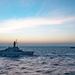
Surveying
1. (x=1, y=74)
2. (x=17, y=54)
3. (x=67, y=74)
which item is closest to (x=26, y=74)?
(x=1, y=74)

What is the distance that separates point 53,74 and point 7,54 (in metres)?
76.8

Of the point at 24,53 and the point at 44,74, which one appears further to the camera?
the point at 24,53

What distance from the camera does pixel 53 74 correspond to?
140ft

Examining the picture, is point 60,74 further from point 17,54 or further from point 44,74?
point 17,54

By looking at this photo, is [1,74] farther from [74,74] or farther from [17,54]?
[17,54]

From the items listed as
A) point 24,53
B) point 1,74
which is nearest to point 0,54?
point 24,53

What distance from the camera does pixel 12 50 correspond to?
4651 inches

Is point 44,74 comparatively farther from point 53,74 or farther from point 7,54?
point 7,54

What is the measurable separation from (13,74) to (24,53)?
80.2m

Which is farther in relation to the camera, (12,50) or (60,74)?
(12,50)

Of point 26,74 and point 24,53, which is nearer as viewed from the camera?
point 26,74

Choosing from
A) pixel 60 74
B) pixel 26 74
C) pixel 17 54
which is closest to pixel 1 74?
pixel 26 74

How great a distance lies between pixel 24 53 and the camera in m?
122

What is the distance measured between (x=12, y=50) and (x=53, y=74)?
77.9 m
